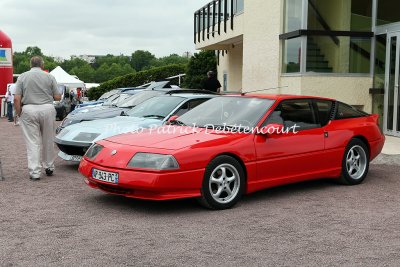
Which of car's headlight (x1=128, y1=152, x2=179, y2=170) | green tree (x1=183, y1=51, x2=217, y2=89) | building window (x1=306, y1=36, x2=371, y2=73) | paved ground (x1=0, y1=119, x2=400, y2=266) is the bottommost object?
paved ground (x1=0, y1=119, x2=400, y2=266)

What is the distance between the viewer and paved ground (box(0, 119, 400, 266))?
435cm

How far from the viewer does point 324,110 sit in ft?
24.5

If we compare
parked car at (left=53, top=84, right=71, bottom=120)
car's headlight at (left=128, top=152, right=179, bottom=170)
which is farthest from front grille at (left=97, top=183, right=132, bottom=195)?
parked car at (left=53, top=84, right=71, bottom=120)

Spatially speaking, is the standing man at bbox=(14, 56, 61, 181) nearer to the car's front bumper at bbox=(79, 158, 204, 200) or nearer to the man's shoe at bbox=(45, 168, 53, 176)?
the man's shoe at bbox=(45, 168, 53, 176)

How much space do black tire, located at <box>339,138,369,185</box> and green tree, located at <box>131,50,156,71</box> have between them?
127280 millimetres

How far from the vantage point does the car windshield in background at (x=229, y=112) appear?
22.0 ft

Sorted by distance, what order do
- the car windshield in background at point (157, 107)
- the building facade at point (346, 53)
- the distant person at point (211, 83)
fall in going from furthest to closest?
the distant person at point (211, 83) < the building facade at point (346, 53) < the car windshield in background at point (157, 107)

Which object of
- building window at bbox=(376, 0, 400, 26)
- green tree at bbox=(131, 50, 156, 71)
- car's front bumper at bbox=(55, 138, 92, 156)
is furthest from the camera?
green tree at bbox=(131, 50, 156, 71)

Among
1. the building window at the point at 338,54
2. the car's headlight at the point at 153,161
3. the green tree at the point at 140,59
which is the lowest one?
the car's headlight at the point at 153,161

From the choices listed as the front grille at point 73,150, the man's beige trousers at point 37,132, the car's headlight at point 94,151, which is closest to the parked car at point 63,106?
the front grille at point 73,150

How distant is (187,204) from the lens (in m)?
6.31

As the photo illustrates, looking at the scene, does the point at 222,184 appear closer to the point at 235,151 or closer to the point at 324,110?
the point at 235,151

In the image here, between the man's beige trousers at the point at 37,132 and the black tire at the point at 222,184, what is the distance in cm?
309

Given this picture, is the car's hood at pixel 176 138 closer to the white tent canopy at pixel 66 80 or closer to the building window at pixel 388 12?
the building window at pixel 388 12
